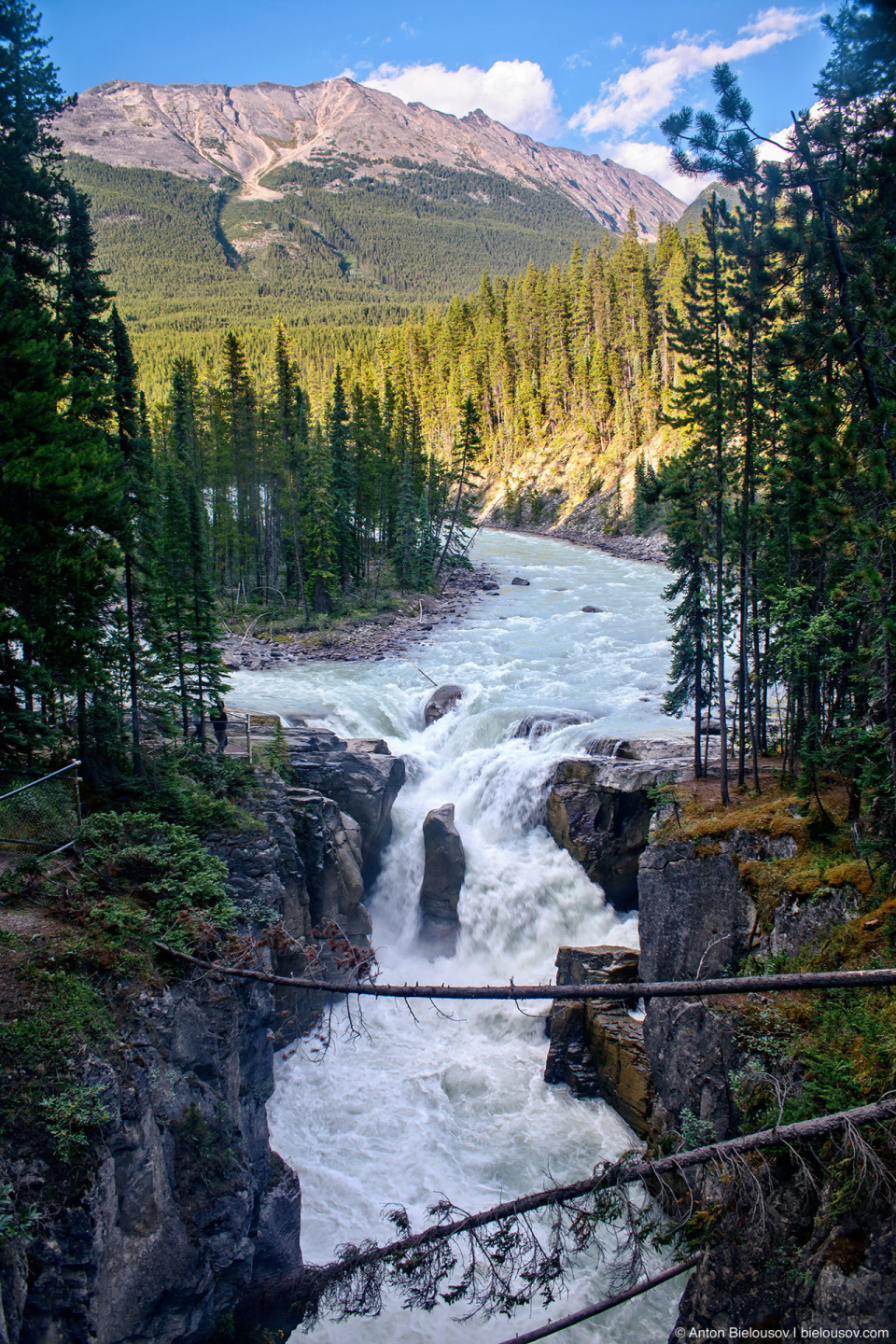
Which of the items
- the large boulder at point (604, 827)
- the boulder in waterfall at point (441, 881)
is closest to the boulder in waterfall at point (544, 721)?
the large boulder at point (604, 827)

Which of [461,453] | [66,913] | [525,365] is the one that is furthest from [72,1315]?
[525,365]

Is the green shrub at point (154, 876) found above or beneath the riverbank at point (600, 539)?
Result: beneath

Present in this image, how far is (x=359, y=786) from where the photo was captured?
72.5ft

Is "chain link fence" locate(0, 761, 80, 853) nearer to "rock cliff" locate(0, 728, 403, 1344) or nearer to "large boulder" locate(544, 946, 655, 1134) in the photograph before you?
"rock cliff" locate(0, 728, 403, 1344)

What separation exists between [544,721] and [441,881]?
729cm

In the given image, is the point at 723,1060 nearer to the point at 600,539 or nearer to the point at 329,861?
the point at 329,861

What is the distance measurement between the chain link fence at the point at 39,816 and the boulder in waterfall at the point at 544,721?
16.3 m

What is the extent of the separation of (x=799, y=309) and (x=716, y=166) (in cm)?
250

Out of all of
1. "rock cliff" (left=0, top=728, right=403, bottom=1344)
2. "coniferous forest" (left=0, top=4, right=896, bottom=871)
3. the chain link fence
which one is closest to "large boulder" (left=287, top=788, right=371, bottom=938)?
"rock cliff" (left=0, top=728, right=403, bottom=1344)

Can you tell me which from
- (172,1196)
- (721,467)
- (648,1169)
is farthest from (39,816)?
(721,467)

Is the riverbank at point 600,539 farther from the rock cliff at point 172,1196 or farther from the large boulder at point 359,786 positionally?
the rock cliff at point 172,1196

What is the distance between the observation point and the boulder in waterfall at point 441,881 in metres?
21.4

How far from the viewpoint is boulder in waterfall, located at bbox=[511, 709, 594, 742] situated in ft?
84.5

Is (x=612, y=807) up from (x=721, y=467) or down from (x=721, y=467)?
down
